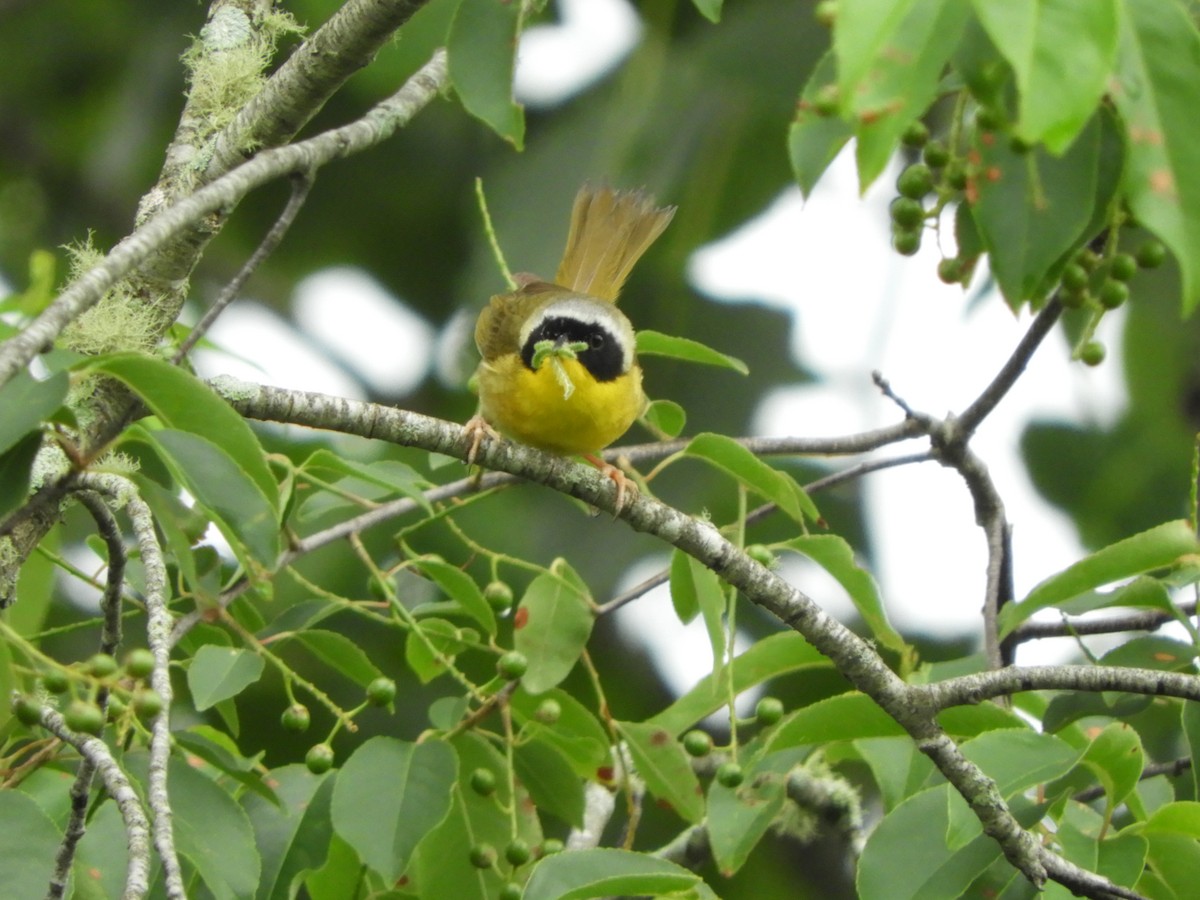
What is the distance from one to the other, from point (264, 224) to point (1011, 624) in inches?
183

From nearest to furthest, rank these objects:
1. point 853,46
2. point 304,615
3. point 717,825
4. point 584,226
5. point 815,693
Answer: point 853,46
point 717,825
point 304,615
point 584,226
point 815,693

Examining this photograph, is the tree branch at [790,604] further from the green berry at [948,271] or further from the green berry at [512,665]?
the green berry at [948,271]

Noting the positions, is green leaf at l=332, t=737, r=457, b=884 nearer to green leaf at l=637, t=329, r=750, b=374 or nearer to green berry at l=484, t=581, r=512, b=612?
green berry at l=484, t=581, r=512, b=612

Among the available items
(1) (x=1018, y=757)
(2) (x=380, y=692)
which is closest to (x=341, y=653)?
(2) (x=380, y=692)

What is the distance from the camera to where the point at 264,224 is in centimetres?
638

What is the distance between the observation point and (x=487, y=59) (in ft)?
6.11

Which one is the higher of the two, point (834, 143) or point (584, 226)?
point (584, 226)

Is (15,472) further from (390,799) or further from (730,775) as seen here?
(730,775)

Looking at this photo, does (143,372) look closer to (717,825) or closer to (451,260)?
(717,825)

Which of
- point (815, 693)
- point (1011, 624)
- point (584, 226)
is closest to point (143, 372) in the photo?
point (1011, 624)

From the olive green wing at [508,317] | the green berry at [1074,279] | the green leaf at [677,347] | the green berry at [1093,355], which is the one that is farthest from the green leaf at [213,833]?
the olive green wing at [508,317]

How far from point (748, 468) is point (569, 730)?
0.55 m

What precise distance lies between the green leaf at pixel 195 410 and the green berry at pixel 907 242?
3.66ft

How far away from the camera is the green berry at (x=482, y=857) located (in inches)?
89.7
